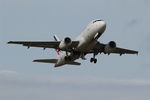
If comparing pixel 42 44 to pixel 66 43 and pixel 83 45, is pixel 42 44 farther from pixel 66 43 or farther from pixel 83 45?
pixel 83 45

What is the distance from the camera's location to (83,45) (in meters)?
104

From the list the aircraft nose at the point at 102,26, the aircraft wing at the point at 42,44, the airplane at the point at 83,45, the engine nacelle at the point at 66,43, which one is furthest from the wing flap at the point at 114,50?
the aircraft nose at the point at 102,26

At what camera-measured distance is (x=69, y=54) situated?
108938 mm

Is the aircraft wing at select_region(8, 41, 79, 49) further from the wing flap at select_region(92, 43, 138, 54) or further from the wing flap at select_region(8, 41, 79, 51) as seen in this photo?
the wing flap at select_region(92, 43, 138, 54)

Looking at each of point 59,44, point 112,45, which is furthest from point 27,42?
point 112,45

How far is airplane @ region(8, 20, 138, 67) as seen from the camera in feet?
338

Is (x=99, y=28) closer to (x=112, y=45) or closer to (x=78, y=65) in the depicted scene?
(x=112, y=45)

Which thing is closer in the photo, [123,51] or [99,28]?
[99,28]

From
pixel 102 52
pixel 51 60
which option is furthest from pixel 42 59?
pixel 102 52

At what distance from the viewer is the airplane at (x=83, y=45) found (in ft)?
338

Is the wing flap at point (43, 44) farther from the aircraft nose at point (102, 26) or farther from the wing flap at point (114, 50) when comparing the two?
the aircraft nose at point (102, 26)

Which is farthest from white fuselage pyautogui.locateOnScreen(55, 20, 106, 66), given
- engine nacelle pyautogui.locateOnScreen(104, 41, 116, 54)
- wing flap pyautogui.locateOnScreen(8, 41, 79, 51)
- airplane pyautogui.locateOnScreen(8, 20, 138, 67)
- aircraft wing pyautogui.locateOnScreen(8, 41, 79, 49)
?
engine nacelle pyautogui.locateOnScreen(104, 41, 116, 54)

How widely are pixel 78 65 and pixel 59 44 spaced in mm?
7465

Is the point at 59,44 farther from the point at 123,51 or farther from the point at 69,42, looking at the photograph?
the point at 123,51
